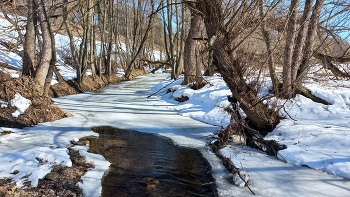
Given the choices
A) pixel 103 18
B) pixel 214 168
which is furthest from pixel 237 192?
pixel 103 18

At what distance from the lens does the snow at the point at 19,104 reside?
7.01 meters

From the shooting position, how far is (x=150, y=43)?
4562cm

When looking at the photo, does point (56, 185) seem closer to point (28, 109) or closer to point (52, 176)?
point (52, 176)

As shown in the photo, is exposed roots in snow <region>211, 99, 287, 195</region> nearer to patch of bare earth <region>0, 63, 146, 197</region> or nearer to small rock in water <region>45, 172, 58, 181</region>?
patch of bare earth <region>0, 63, 146, 197</region>

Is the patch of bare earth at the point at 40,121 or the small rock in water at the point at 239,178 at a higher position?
the patch of bare earth at the point at 40,121

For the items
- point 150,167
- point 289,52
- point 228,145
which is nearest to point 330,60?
point 289,52

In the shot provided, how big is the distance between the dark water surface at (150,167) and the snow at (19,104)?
2.20 meters

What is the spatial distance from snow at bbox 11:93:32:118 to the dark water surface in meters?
2.20

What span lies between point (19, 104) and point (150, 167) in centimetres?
451

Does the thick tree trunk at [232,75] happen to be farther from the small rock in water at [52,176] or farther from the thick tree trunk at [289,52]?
the small rock in water at [52,176]

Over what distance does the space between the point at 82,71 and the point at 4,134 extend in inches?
417

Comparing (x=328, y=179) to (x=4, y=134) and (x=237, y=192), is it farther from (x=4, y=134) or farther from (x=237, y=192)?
(x=4, y=134)

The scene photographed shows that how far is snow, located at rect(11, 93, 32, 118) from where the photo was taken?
7.01 metres

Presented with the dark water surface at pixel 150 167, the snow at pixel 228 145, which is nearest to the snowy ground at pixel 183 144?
the snow at pixel 228 145
